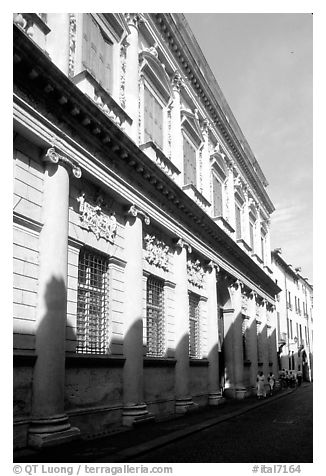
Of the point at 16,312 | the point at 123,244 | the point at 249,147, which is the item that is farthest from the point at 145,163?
the point at 249,147

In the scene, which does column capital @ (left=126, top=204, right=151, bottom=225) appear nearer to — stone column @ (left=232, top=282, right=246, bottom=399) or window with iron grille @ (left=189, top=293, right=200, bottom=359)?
window with iron grille @ (left=189, top=293, right=200, bottom=359)

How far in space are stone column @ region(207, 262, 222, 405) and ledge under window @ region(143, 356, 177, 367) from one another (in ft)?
13.2

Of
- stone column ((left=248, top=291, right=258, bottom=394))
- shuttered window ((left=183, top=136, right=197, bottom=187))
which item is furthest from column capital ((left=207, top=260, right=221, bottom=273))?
stone column ((left=248, top=291, right=258, bottom=394))

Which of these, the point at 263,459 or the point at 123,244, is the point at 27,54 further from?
the point at 263,459

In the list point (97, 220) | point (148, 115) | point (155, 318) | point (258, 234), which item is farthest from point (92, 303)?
point (258, 234)

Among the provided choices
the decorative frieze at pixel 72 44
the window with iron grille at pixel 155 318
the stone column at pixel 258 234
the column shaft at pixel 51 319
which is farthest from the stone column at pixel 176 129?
the stone column at pixel 258 234

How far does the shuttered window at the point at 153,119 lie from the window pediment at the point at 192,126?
197 centimetres

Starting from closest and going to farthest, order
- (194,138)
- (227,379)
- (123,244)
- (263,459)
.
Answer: (263,459) < (123,244) < (194,138) < (227,379)

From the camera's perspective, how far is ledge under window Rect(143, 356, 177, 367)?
46.7 feet

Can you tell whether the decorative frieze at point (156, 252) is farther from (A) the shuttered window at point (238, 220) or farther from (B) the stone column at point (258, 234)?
(B) the stone column at point (258, 234)

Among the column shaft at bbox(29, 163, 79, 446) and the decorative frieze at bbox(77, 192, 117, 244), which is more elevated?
the decorative frieze at bbox(77, 192, 117, 244)

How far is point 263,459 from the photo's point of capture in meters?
8.46

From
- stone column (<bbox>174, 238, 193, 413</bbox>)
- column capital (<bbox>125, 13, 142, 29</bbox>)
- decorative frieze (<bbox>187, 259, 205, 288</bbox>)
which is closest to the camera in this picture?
column capital (<bbox>125, 13, 142, 29</bbox>)
